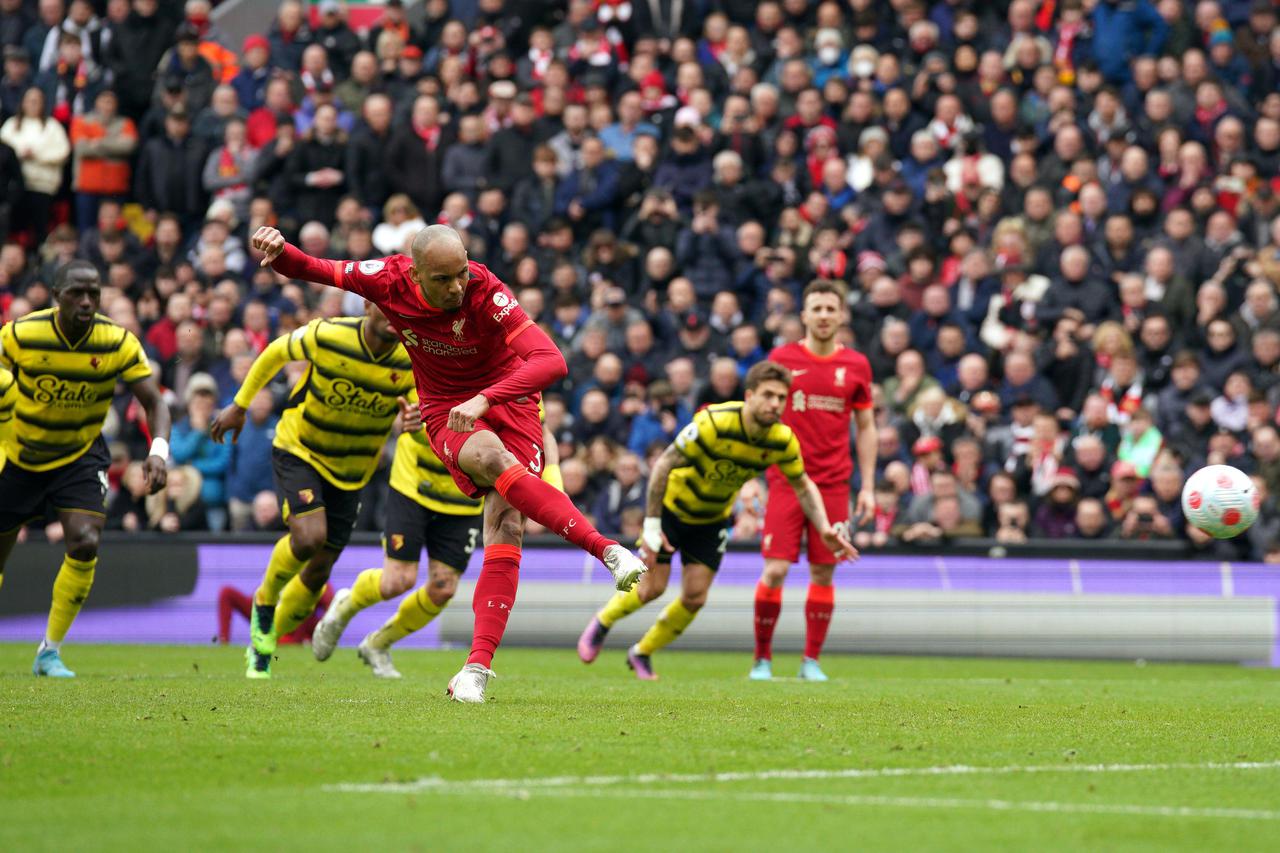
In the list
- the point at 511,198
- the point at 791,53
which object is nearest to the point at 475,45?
the point at 511,198

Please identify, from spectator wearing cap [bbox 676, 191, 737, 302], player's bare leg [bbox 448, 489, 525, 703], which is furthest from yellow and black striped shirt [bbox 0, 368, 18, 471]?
spectator wearing cap [bbox 676, 191, 737, 302]

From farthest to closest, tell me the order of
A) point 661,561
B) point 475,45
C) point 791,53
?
1. point 475,45
2. point 791,53
3. point 661,561

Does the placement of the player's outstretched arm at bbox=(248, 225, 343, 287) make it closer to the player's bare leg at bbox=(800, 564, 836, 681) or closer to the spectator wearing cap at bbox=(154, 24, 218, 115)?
the player's bare leg at bbox=(800, 564, 836, 681)

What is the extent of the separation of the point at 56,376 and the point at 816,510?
16.5 ft

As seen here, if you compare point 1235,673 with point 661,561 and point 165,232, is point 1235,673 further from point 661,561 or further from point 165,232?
point 165,232

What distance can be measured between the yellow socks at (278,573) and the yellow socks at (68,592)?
1.10 m

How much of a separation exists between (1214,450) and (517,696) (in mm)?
9220

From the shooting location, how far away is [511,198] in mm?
22531

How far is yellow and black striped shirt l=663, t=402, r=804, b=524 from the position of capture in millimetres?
12859

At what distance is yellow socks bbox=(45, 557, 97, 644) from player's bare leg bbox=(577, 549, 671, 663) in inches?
146

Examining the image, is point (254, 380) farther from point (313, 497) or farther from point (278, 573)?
point (278, 573)

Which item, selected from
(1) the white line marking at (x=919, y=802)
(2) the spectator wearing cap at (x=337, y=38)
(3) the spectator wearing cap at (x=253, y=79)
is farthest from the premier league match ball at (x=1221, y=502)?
(3) the spectator wearing cap at (x=253, y=79)

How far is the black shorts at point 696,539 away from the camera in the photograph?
1362cm

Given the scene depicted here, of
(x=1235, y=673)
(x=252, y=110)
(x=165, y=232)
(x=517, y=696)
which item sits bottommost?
(x=1235, y=673)
